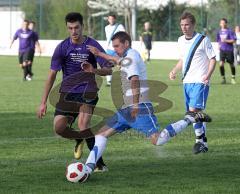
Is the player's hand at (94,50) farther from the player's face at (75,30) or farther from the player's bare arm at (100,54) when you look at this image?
the player's face at (75,30)

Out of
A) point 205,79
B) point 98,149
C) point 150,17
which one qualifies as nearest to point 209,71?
point 205,79

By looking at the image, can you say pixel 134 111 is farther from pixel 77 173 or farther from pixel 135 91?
pixel 77 173

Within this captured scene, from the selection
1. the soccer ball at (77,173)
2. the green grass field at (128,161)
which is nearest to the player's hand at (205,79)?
the green grass field at (128,161)

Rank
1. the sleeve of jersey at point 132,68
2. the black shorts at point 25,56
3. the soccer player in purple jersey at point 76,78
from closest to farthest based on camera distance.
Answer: the sleeve of jersey at point 132,68, the soccer player in purple jersey at point 76,78, the black shorts at point 25,56

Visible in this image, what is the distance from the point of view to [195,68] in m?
12.3

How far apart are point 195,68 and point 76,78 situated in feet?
8.12

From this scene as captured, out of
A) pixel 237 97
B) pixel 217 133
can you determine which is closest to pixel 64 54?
pixel 217 133

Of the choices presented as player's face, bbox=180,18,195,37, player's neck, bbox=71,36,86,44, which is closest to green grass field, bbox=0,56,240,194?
player's neck, bbox=71,36,86,44

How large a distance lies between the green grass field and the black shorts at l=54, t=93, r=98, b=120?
27.3 inches

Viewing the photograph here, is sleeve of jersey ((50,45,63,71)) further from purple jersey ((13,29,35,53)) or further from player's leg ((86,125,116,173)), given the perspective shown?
purple jersey ((13,29,35,53))

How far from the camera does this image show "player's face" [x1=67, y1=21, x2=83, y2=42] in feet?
33.5

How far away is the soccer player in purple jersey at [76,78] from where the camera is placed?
10234 millimetres

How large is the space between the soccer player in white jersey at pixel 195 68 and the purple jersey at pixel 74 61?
208cm

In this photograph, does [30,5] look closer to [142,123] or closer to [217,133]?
[217,133]
